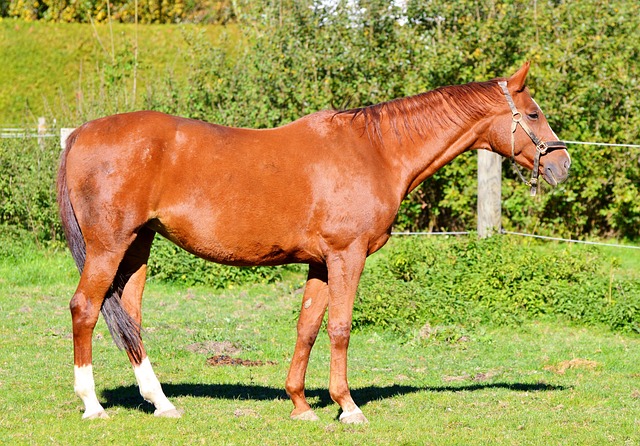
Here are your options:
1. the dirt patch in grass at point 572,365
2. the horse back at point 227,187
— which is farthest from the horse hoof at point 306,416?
the dirt patch in grass at point 572,365

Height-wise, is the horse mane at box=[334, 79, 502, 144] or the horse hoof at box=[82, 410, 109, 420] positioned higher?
the horse mane at box=[334, 79, 502, 144]

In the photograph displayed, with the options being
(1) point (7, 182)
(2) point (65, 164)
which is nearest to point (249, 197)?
(2) point (65, 164)

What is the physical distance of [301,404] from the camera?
18.9 feet

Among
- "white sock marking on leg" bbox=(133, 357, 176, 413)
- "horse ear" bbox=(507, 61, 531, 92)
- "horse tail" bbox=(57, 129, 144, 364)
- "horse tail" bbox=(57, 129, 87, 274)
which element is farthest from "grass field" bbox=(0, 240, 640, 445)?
"horse ear" bbox=(507, 61, 531, 92)

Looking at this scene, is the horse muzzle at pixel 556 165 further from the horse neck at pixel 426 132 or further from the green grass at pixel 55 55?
the green grass at pixel 55 55

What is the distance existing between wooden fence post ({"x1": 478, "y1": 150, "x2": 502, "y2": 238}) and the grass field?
73.0 inches

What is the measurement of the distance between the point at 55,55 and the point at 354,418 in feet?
60.6

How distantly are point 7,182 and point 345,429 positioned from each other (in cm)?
817

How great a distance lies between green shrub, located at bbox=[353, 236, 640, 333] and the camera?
8.62m

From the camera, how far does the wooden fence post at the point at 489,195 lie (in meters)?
10.3

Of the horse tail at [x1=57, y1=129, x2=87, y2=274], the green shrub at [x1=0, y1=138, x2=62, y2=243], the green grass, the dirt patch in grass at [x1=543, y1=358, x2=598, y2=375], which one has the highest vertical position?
the green grass

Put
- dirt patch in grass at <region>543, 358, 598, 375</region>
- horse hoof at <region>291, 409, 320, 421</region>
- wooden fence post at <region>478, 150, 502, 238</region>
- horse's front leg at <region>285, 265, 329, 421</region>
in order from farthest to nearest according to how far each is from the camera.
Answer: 1. wooden fence post at <region>478, 150, 502, 238</region>
2. dirt patch in grass at <region>543, 358, 598, 375</region>
3. horse's front leg at <region>285, 265, 329, 421</region>
4. horse hoof at <region>291, 409, 320, 421</region>

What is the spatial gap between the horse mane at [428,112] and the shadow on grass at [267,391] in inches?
79.5

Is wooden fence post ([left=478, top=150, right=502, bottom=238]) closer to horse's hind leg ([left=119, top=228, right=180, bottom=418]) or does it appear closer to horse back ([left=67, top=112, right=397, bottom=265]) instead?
horse back ([left=67, top=112, right=397, bottom=265])
